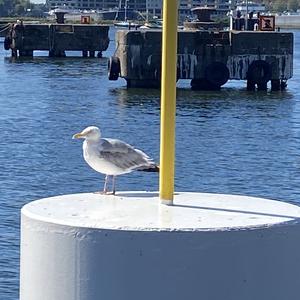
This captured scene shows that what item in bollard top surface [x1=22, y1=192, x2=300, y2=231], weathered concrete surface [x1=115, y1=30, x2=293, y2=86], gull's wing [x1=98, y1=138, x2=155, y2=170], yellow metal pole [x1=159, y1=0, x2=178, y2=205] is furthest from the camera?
weathered concrete surface [x1=115, y1=30, x2=293, y2=86]

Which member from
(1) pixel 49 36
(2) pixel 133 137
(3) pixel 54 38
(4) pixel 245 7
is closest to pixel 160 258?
(2) pixel 133 137

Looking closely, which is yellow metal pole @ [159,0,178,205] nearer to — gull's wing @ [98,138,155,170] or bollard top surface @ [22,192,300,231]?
bollard top surface @ [22,192,300,231]

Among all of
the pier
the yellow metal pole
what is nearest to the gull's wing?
the yellow metal pole

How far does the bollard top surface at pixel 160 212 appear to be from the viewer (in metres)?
5.12

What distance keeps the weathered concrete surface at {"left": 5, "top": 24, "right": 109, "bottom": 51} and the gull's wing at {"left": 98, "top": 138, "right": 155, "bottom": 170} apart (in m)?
84.2

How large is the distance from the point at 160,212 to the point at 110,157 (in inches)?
45.6

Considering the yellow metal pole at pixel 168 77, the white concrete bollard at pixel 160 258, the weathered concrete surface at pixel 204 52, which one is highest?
the yellow metal pole at pixel 168 77

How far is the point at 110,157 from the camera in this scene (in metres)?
6.60

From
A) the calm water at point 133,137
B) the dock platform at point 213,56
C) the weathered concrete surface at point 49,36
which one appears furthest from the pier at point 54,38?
the dock platform at point 213,56

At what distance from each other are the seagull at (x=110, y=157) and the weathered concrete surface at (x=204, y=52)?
48.4m

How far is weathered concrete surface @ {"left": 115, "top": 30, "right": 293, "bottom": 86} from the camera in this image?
5550 cm

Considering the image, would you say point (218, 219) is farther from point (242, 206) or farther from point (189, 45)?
point (189, 45)

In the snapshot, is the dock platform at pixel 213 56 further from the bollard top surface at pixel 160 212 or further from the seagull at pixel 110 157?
the bollard top surface at pixel 160 212

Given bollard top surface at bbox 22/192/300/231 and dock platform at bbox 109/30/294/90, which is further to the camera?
dock platform at bbox 109/30/294/90
